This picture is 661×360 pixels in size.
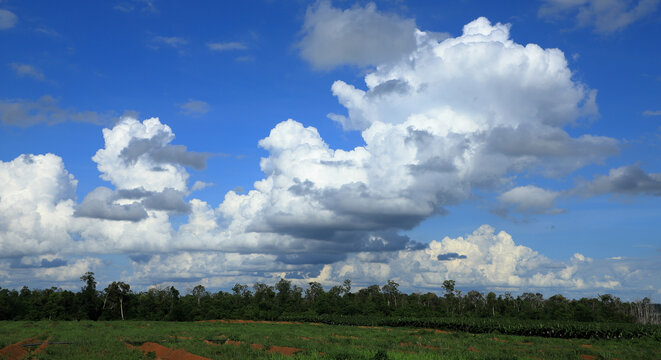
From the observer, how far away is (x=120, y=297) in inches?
4387

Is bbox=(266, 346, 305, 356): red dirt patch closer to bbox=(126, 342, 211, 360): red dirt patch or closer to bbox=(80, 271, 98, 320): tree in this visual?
bbox=(126, 342, 211, 360): red dirt patch

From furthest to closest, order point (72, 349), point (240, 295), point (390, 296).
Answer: point (390, 296) < point (240, 295) < point (72, 349)

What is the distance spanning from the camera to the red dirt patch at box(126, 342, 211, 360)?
27688 millimetres

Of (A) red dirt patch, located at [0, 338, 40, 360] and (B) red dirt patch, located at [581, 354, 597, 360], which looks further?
(B) red dirt patch, located at [581, 354, 597, 360]

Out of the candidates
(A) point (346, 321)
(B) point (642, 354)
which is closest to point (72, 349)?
(B) point (642, 354)

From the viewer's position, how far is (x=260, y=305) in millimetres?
135000

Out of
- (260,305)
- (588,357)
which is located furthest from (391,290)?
(588,357)

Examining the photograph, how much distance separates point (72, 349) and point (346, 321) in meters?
69.8

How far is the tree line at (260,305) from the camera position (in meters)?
104

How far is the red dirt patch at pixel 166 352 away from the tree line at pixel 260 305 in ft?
260

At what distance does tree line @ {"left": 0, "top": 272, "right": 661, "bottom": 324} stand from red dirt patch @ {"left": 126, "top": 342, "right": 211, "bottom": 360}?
79.3 m

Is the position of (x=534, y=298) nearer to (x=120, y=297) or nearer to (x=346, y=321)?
(x=346, y=321)

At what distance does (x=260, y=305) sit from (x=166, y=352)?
346ft

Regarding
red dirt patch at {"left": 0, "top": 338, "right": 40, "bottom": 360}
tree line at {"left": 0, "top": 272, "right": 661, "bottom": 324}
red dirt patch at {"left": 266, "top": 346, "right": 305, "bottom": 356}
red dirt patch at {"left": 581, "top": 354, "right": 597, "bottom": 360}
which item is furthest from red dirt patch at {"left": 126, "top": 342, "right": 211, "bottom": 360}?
tree line at {"left": 0, "top": 272, "right": 661, "bottom": 324}
